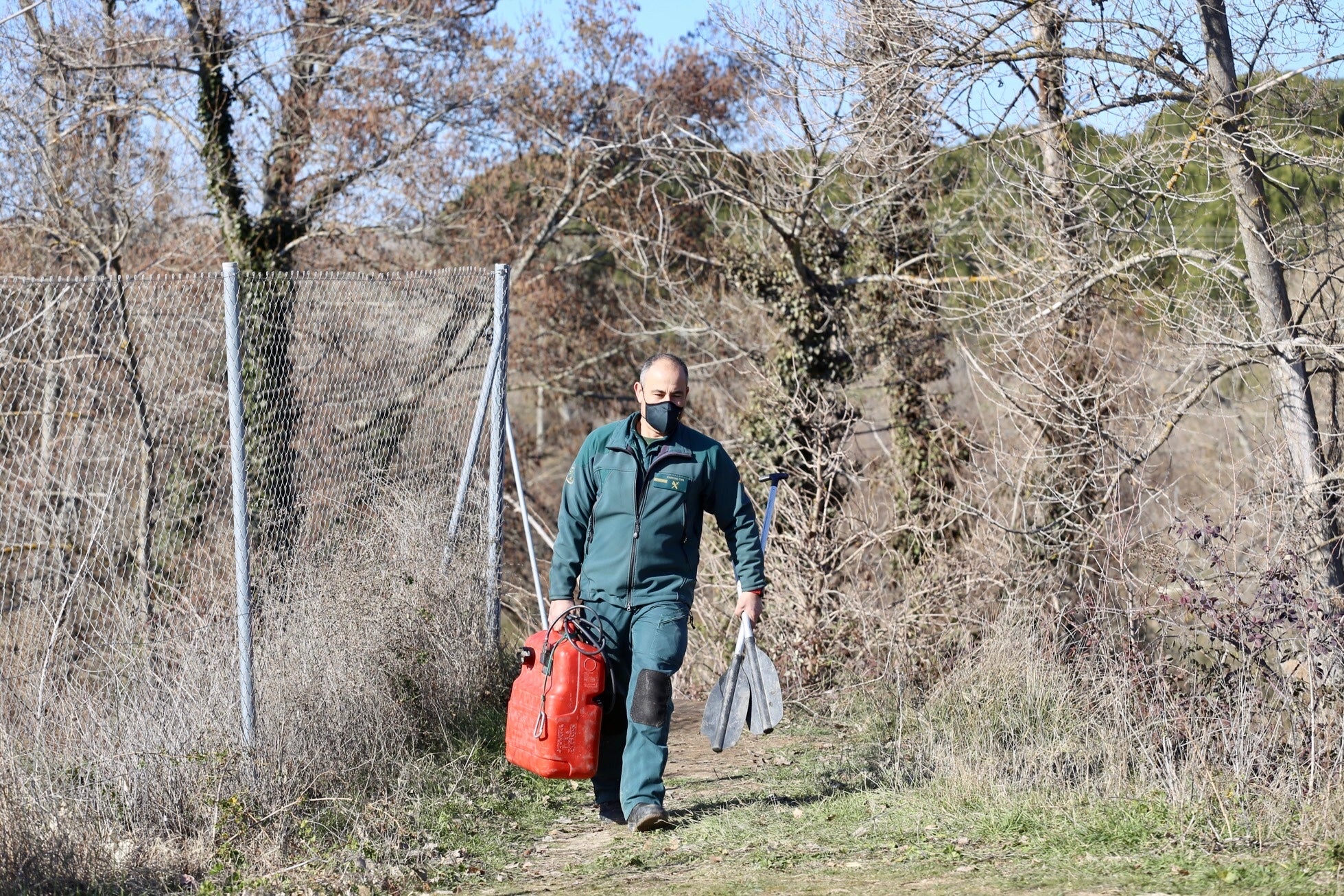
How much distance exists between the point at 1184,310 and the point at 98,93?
528 inches

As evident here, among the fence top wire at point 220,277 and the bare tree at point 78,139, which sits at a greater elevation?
the bare tree at point 78,139

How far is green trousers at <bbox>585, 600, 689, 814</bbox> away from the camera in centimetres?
495

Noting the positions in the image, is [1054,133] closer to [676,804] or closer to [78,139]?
[676,804]

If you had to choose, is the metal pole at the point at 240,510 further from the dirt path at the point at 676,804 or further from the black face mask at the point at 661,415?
the black face mask at the point at 661,415

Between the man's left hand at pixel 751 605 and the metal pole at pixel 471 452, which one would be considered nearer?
the man's left hand at pixel 751 605

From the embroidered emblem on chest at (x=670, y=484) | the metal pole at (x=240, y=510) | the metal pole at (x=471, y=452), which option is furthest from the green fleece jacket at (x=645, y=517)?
the metal pole at (x=471, y=452)

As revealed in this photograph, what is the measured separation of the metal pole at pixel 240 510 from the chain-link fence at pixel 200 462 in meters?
0.04

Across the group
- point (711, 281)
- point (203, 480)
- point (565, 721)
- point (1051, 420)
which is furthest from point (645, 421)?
point (711, 281)

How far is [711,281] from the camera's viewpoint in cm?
1661

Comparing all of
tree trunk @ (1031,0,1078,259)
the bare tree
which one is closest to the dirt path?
tree trunk @ (1031,0,1078,259)

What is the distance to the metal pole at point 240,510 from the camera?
5.02 m

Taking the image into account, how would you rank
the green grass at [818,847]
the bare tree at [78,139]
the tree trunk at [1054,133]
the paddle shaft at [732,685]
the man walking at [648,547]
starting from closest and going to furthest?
the green grass at [818,847]
the man walking at [648,547]
the paddle shaft at [732,685]
the tree trunk at [1054,133]
the bare tree at [78,139]

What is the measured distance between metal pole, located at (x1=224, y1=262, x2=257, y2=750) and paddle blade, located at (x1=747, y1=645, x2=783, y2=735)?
202 cm

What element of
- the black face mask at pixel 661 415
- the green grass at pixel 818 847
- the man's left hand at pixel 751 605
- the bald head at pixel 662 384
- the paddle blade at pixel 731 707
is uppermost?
the bald head at pixel 662 384
